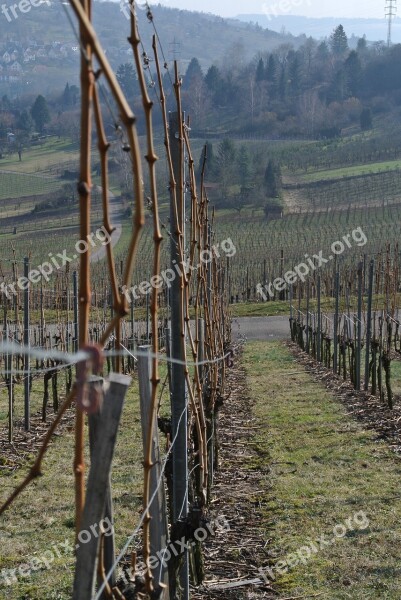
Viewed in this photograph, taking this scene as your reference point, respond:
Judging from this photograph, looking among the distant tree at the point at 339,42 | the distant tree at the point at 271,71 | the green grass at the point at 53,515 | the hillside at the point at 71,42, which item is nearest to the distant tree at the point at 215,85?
the distant tree at the point at 271,71

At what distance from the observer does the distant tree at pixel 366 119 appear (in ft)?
240

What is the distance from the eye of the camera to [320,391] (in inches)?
404

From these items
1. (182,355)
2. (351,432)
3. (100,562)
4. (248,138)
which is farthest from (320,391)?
(248,138)

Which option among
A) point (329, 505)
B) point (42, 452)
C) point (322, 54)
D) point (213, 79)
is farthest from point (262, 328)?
point (322, 54)

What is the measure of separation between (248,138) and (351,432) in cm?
6905

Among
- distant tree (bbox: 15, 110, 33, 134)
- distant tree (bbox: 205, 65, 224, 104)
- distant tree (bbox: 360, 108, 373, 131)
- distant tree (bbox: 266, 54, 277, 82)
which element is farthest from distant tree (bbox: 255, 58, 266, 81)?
distant tree (bbox: 15, 110, 33, 134)

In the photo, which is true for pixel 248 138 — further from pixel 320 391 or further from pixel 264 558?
pixel 264 558

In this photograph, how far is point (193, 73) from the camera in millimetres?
91375

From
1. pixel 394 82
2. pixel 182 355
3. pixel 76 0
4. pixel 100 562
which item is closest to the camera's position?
pixel 76 0

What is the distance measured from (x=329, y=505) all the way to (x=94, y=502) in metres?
3.93

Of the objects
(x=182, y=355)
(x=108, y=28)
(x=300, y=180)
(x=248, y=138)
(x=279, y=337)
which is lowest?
(x=279, y=337)

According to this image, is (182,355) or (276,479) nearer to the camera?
(182,355)

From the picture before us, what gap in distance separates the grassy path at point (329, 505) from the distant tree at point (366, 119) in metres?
67.6

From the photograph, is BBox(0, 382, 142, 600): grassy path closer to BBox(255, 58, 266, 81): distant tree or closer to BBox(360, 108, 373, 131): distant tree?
BBox(360, 108, 373, 131): distant tree
